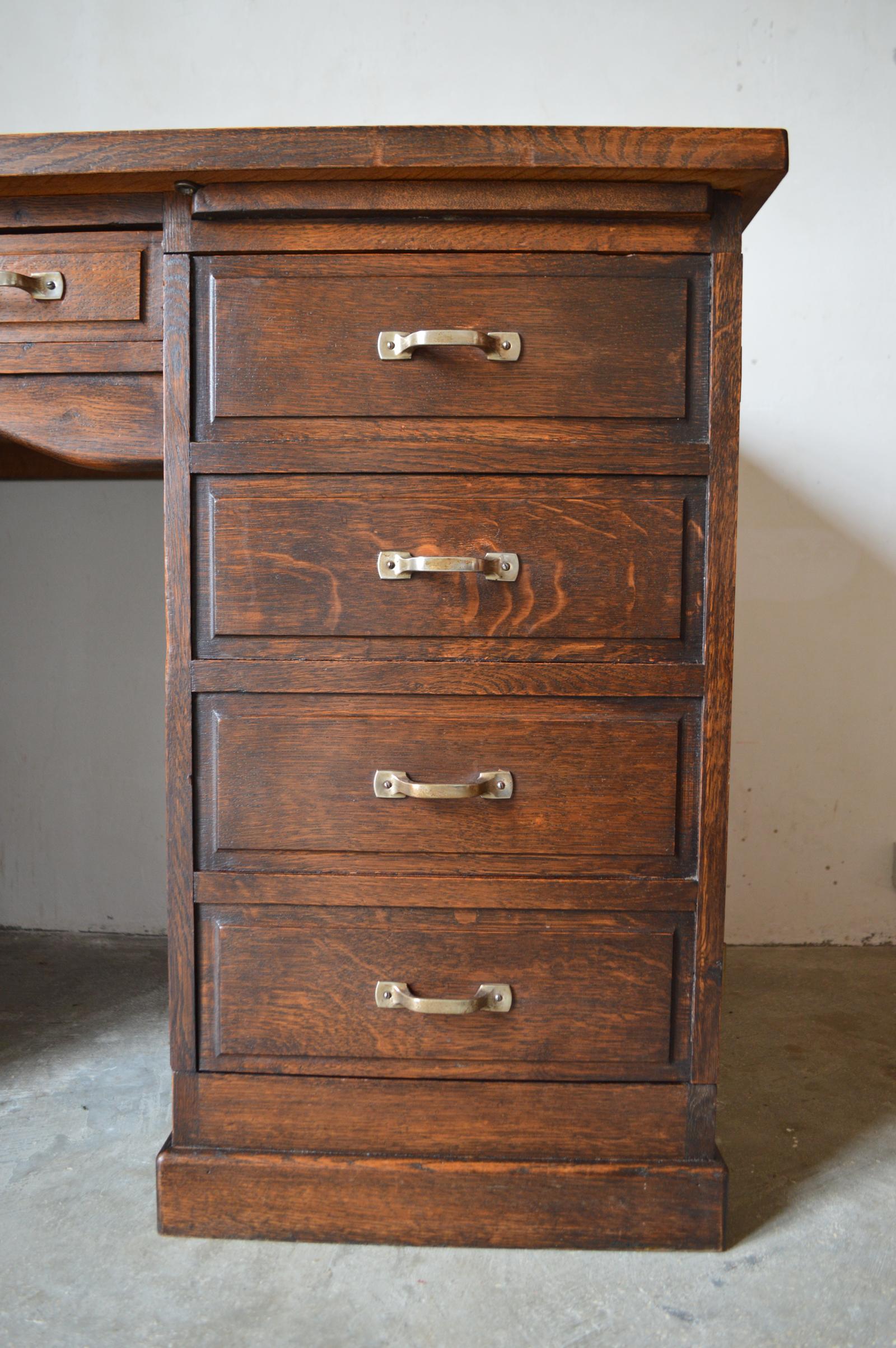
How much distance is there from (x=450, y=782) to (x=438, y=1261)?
51cm

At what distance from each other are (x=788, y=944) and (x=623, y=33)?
177cm

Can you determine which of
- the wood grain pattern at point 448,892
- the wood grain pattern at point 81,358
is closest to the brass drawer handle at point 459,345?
the wood grain pattern at point 81,358

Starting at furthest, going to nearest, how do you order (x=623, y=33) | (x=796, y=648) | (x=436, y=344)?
(x=796, y=648)
(x=623, y=33)
(x=436, y=344)

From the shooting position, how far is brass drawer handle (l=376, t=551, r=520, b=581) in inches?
37.2

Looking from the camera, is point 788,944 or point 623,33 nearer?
point 623,33

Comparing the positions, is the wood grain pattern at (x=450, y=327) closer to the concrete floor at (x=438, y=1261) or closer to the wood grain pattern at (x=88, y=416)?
the wood grain pattern at (x=88, y=416)

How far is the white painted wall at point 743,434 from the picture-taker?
66.0 inches

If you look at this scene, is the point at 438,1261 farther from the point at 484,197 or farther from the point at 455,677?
the point at 484,197

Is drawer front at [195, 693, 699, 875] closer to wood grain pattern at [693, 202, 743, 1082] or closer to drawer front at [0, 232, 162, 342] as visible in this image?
wood grain pattern at [693, 202, 743, 1082]

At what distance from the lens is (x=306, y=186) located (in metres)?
0.93

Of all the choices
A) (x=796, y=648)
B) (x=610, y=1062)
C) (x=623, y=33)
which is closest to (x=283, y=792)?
(x=610, y=1062)

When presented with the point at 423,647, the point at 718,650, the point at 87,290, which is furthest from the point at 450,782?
the point at 87,290

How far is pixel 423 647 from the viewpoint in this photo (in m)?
0.97

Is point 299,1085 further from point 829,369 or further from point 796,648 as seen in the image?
point 829,369
